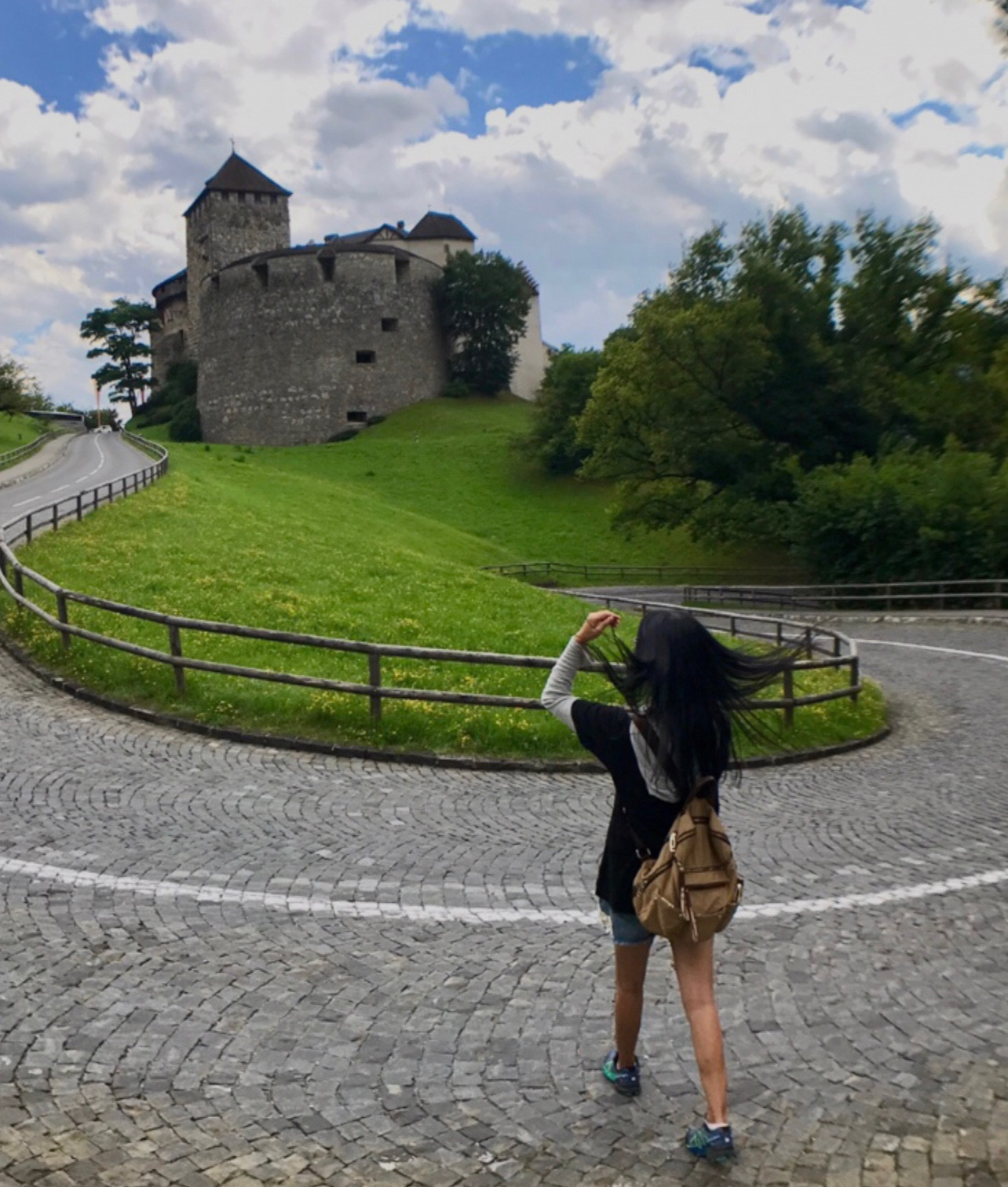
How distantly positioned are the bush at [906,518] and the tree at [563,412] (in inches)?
1007

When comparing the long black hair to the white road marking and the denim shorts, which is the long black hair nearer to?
the denim shorts

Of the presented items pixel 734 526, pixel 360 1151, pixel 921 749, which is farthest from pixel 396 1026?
pixel 734 526

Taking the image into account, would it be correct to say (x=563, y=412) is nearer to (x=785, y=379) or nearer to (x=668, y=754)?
(x=785, y=379)

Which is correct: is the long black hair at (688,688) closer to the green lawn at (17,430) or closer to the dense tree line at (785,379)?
the dense tree line at (785,379)

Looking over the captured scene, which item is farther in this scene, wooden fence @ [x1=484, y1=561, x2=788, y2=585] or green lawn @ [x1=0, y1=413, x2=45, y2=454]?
green lawn @ [x1=0, y1=413, x2=45, y2=454]

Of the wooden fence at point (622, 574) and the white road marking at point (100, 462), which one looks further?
the wooden fence at point (622, 574)

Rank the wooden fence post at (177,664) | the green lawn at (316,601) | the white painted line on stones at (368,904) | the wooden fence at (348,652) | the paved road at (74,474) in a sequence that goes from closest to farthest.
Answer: the white painted line on stones at (368,904) → the wooden fence at (348,652) → the green lawn at (316,601) → the wooden fence post at (177,664) → the paved road at (74,474)

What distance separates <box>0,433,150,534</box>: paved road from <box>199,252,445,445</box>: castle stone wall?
15.9 meters

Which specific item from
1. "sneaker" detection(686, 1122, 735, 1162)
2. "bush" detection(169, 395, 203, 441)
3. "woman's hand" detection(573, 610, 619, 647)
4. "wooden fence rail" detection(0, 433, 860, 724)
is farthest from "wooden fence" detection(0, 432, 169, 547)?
"bush" detection(169, 395, 203, 441)

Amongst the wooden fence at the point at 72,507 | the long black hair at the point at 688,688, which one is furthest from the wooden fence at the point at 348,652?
the wooden fence at the point at 72,507

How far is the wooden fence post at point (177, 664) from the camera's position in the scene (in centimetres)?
1266

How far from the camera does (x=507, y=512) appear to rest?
59031mm

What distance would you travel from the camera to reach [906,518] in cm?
3450

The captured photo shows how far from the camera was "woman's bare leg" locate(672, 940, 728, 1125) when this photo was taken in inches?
163
